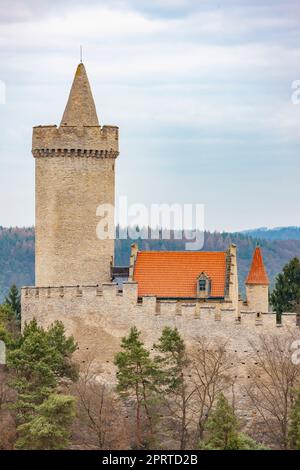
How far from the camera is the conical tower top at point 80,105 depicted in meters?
68.1

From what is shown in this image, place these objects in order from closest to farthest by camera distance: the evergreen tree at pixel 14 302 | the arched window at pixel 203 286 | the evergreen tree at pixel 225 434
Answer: the evergreen tree at pixel 225 434, the arched window at pixel 203 286, the evergreen tree at pixel 14 302

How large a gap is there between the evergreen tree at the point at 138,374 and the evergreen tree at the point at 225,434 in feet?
12.6

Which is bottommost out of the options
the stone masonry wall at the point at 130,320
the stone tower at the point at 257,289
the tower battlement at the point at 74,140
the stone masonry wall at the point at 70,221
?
the stone masonry wall at the point at 130,320

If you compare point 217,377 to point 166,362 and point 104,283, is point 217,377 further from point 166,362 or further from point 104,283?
point 104,283

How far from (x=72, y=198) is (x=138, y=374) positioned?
8870 mm

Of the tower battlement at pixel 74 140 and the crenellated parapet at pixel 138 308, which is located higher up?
the tower battlement at pixel 74 140

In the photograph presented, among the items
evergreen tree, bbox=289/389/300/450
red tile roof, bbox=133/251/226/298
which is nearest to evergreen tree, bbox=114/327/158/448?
red tile roof, bbox=133/251/226/298

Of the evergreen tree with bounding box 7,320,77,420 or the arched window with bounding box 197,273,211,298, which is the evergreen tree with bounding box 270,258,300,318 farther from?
the evergreen tree with bounding box 7,320,77,420

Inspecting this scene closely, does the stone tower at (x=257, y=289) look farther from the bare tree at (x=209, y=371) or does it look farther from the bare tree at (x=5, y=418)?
the bare tree at (x=5, y=418)

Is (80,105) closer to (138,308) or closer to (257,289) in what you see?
(138,308)

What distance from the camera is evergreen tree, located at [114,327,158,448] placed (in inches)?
2435

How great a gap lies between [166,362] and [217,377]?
7.52ft

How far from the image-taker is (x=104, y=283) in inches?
2542

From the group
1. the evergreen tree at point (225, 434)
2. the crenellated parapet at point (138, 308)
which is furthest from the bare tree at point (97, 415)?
the evergreen tree at point (225, 434)
